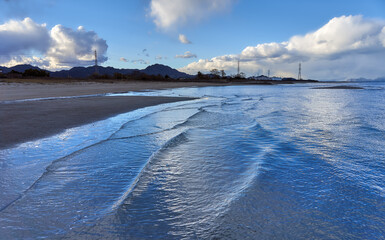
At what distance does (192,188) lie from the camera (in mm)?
3594

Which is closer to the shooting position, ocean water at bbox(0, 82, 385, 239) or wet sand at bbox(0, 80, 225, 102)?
ocean water at bbox(0, 82, 385, 239)

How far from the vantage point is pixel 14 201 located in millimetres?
3047

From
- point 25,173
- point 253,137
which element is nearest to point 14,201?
point 25,173

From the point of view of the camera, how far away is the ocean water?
8.30 ft

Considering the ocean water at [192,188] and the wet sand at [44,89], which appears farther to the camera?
the wet sand at [44,89]

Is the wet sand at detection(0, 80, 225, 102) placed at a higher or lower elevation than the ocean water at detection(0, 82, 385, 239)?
higher

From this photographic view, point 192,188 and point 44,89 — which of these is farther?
point 44,89

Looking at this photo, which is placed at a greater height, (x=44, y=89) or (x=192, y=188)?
(x=44, y=89)

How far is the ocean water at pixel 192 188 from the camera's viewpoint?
8.30ft

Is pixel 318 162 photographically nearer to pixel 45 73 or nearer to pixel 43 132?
pixel 43 132

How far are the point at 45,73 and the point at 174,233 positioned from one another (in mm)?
73761

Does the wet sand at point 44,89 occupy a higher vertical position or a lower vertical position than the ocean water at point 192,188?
higher

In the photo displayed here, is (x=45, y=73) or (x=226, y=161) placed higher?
(x=45, y=73)

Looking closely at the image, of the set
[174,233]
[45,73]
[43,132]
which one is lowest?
[174,233]
